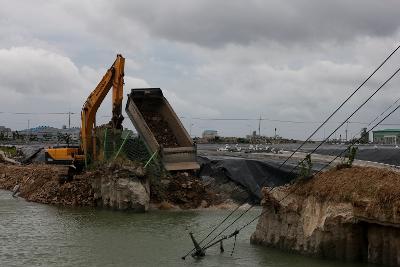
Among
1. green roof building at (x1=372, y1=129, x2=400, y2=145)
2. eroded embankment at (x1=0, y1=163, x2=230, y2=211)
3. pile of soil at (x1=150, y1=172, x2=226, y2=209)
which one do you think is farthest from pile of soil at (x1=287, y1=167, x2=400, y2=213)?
green roof building at (x1=372, y1=129, x2=400, y2=145)

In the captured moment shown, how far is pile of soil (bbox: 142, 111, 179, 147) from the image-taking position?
26328 mm

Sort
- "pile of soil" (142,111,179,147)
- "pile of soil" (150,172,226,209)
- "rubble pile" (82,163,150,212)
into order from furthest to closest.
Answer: "pile of soil" (142,111,179,147)
"pile of soil" (150,172,226,209)
"rubble pile" (82,163,150,212)

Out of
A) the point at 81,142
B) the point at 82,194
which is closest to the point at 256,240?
the point at 82,194

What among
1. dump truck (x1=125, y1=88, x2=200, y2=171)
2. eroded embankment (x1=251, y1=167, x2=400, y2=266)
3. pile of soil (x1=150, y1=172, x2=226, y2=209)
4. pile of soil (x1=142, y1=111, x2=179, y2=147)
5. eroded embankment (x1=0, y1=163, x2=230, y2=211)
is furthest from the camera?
pile of soil (x1=142, y1=111, x2=179, y2=147)

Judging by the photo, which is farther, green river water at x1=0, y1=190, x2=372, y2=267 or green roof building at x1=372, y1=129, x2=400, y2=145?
green roof building at x1=372, y1=129, x2=400, y2=145

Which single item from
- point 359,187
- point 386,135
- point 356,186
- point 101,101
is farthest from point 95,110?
point 386,135

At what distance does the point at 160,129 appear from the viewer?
88.9 feet

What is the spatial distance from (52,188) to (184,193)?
22.0ft

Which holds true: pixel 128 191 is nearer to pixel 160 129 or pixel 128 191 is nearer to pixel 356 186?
pixel 160 129

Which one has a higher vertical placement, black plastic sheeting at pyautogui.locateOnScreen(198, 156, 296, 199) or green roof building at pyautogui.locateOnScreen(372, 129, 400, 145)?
green roof building at pyautogui.locateOnScreen(372, 129, 400, 145)

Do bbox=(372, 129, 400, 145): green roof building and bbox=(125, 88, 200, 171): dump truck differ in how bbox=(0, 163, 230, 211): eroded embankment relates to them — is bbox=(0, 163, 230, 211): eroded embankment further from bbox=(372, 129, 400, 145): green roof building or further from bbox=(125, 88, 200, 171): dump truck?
bbox=(372, 129, 400, 145): green roof building

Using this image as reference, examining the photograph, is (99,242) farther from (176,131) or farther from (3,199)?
(3,199)

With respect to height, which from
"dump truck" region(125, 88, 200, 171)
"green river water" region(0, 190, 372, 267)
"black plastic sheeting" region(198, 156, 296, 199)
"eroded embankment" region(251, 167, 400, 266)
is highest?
"dump truck" region(125, 88, 200, 171)

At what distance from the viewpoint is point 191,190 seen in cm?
2419
